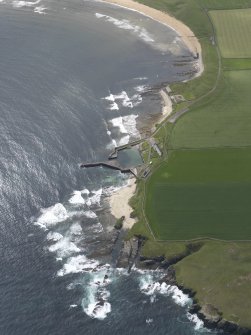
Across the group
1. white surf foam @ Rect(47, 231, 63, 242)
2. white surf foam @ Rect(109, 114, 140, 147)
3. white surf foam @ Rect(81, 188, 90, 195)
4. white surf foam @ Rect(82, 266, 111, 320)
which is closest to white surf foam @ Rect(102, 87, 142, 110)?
white surf foam @ Rect(109, 114, 140, 147)

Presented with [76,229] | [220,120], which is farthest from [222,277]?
[220,120]

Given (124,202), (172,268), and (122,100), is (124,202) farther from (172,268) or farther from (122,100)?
(122,100)

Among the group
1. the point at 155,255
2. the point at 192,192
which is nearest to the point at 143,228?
the point at 155,255

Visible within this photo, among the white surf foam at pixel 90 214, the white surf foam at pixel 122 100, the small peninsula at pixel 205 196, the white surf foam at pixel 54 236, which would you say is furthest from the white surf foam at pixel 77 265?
the white surf foam at pixel 122 100

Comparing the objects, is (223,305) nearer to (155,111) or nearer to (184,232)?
(184,232)

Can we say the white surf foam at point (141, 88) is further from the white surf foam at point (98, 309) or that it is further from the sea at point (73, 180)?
the white surf foam at point (98, 309)

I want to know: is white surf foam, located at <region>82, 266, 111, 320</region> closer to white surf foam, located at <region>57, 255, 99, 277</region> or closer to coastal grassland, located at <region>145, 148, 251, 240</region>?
white surf foam, located at <region>57, 255, 99, 277</region>
